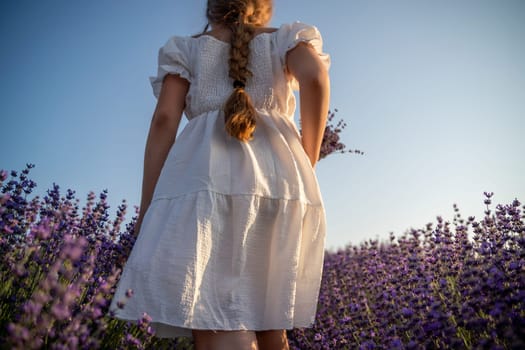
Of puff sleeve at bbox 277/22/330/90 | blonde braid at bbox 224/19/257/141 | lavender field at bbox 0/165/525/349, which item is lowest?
lavender field at bbox 0/165/525/349

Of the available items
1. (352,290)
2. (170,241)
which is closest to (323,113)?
(170,241)

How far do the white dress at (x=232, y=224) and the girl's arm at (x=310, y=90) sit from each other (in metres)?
0.05

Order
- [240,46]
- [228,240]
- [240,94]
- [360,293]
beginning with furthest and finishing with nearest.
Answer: [360,293]
[240,46]
[240,94]
[228,240]

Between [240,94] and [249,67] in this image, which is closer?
[240,94]

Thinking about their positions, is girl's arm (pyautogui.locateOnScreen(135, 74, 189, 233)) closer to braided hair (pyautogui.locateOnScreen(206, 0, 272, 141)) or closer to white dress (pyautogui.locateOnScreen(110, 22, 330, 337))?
white dress (pyautogui.locateOnScreen(110, 22, 330, 337))

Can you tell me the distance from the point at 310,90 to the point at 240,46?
34cm

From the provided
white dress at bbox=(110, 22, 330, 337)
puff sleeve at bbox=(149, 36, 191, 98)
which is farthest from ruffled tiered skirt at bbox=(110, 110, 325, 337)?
puff sleeve at bbox=(149, 36, 191, 98)

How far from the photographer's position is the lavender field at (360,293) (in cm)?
143

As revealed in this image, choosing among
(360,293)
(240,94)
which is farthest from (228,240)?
(360,293)

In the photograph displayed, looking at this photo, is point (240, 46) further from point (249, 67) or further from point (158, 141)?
point (158, 141)

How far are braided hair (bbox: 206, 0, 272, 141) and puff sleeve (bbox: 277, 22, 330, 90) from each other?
0.13 meters

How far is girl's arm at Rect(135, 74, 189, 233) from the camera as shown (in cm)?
182

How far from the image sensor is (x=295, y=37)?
1.80m

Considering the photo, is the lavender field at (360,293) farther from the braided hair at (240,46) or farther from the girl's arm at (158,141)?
the braided hair at (240,46)
